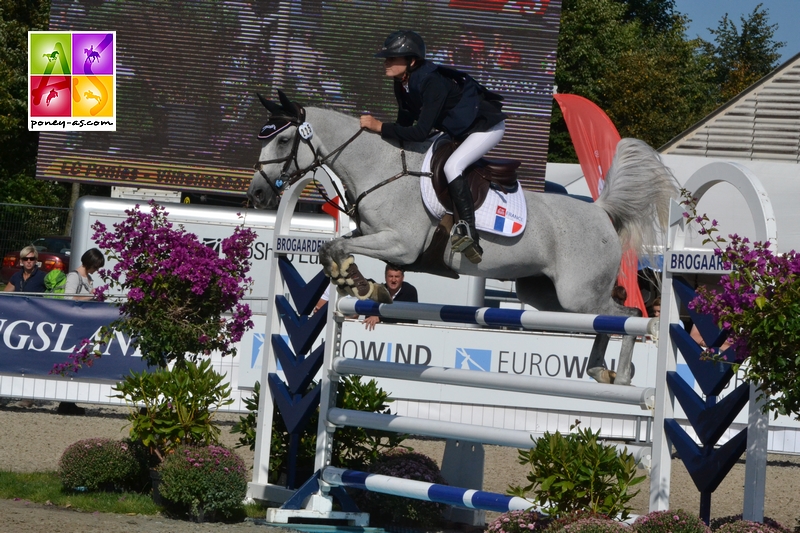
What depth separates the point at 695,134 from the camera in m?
17.8

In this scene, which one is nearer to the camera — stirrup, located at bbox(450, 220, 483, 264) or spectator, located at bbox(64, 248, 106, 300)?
stirrup, located at bbox(450, 220, 483, 264)

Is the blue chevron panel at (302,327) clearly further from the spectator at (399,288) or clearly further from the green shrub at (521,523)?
the green shrub at (521,523)

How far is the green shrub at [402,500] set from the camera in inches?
229

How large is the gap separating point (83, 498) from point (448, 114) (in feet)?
10.5

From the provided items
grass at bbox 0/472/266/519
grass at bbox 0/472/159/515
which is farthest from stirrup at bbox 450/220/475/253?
grass at bbox 0/472/159/515

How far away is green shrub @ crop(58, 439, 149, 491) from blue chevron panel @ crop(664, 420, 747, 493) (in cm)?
352

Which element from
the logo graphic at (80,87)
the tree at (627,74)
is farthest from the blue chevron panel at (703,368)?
the tree at (627,74)

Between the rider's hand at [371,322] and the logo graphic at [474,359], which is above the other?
the rider's hand at [371,322]

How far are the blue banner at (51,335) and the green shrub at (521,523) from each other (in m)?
7.06

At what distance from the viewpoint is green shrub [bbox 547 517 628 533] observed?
12.3ft

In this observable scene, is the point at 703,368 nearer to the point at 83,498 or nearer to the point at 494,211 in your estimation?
the point at 494,211

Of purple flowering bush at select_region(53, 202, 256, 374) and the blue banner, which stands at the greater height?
purple flowering bush at select_region(53, 202, 256, 374)

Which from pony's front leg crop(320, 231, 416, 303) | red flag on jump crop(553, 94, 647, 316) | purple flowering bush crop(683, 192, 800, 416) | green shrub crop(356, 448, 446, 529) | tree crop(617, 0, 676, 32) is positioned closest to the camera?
purple flowering bush crop(683, 192, 800, 416)

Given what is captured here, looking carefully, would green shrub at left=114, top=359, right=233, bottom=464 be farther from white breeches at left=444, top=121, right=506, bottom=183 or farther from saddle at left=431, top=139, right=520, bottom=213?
white breeches at left=444, top=121, right=506, bottom=183
